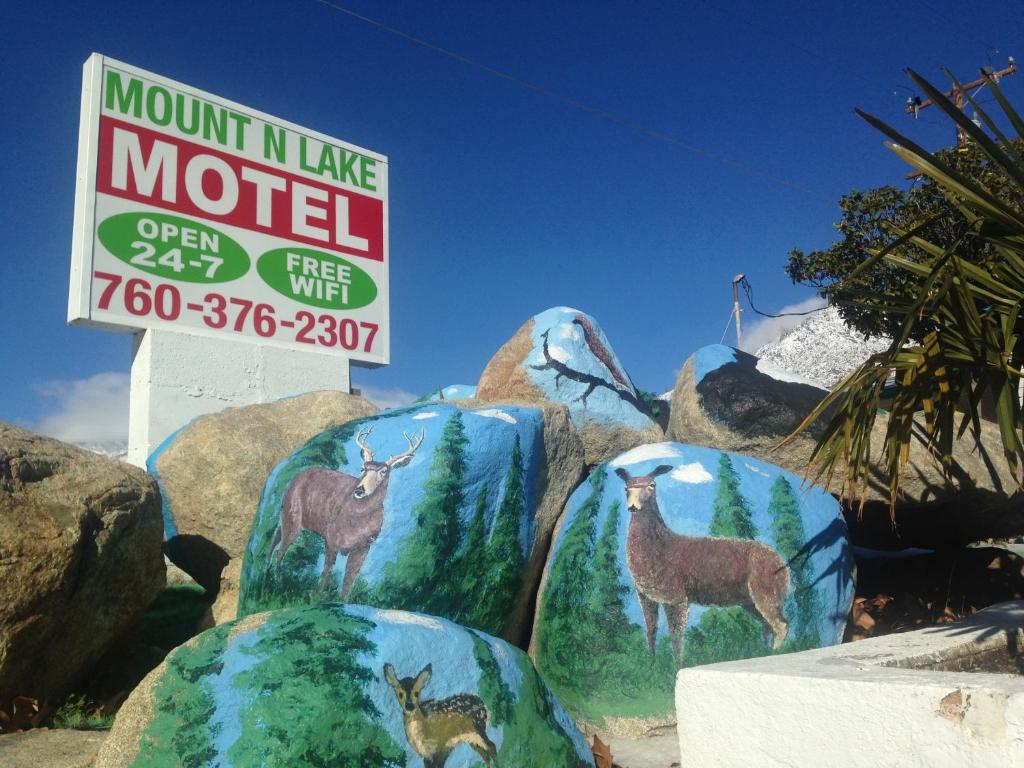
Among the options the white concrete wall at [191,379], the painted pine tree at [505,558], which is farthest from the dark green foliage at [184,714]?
the white concrete wall at [191,379]

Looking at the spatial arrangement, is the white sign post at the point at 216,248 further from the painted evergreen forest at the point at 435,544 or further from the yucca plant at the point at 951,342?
the yucca plant at the point at 951,342

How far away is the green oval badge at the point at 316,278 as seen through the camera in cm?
959

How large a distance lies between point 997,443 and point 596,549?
3.36 metres

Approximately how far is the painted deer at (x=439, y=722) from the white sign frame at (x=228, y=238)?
6.56 m

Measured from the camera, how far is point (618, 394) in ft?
21.0

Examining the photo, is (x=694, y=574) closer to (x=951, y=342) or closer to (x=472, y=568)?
(x=472, y=568)

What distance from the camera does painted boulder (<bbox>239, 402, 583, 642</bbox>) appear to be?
416 centimetres

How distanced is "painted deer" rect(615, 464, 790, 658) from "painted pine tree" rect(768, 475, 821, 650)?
0.22ft

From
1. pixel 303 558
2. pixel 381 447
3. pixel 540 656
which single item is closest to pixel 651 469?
pixel 540 656

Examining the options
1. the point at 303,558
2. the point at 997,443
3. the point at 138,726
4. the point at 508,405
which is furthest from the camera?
the point at 997,443

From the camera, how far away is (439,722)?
9.04ft

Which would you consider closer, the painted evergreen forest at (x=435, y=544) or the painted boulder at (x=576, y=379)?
the painted evergreen forest at (x=435, y=544)

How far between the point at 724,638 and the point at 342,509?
2004 mm

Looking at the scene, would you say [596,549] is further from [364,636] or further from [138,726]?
[138,726]
